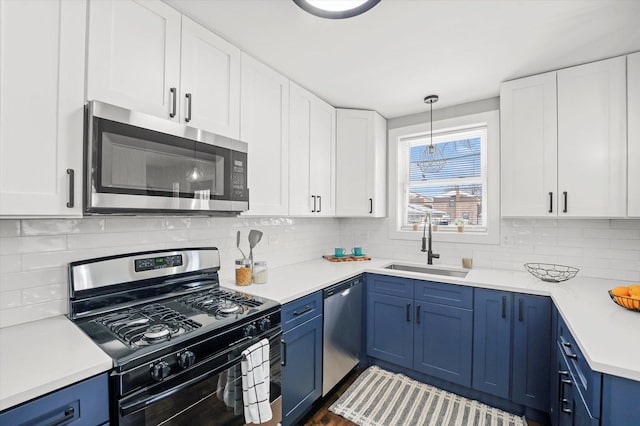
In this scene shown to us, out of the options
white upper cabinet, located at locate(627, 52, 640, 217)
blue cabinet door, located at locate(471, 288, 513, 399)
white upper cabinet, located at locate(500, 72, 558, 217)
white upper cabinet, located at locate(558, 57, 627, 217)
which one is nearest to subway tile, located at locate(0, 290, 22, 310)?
blue cabinet door, located at locate(471, 288, 513, 399)

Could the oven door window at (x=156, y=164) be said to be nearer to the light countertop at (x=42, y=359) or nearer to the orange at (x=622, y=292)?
the light countertop at (x=42, y=359)

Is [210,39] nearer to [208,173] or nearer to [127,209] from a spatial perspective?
[208,173]

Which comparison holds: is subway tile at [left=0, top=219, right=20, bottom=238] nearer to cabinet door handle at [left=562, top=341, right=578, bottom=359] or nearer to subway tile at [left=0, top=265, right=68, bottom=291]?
subway tile at [left=0, top=265, right=68, bottom=291]

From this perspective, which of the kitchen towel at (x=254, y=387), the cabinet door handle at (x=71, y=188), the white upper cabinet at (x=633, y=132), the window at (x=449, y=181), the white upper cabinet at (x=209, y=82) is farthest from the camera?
the window at (x=449, y=181)

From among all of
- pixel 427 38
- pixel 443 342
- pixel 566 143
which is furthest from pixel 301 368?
pixel 566 143

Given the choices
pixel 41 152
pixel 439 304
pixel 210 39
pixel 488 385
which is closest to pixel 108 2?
pixel 210 39

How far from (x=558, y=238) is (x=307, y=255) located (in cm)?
215

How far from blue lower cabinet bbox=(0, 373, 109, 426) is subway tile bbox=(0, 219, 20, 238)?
0.80 meters

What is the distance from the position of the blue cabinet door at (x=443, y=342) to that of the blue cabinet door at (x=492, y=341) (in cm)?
5

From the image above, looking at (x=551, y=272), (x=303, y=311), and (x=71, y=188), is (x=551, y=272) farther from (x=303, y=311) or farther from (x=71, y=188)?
(x=71, y=188)

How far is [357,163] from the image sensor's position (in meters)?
2.99

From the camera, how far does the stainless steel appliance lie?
1082 millimetres

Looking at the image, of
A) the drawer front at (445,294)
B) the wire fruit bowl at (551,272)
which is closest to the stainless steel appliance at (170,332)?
the drawer front at (445,294)

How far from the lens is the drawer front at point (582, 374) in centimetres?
108
